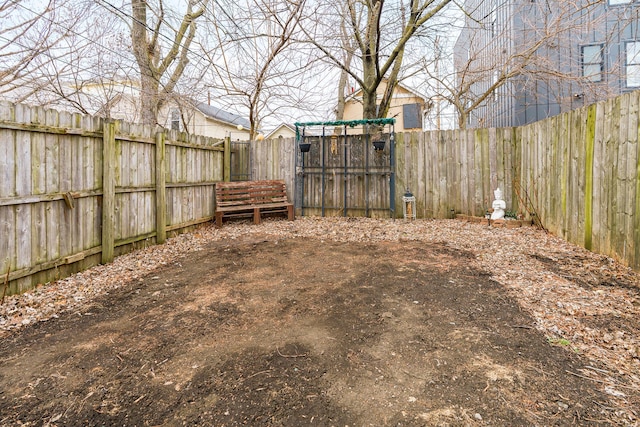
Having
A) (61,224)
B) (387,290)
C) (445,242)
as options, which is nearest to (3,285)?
(61,224)

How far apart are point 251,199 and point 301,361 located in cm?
540

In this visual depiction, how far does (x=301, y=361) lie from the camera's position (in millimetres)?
1936

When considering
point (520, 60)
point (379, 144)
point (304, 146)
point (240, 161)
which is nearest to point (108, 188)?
point (240, 161)

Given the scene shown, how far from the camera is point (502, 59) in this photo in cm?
845

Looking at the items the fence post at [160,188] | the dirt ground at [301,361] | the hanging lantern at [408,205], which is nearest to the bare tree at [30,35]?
the fence post at [160,188]

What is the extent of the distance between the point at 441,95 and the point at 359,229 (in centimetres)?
654

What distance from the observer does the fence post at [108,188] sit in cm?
396

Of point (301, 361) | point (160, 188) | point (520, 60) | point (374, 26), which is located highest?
point (520, 60)

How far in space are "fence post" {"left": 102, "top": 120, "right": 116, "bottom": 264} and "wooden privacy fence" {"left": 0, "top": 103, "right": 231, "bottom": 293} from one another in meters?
0.01

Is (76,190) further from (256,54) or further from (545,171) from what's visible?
(545,171)

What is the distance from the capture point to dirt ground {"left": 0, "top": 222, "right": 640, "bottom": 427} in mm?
1523

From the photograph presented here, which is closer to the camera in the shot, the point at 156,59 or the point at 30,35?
the point at 30,35

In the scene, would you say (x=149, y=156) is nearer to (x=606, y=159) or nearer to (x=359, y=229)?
(x=359, y=229)

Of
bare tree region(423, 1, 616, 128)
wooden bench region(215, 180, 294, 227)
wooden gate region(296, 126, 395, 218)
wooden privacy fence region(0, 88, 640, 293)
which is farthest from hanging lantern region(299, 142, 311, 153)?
bare tree region(423, 1, 616, 128)
